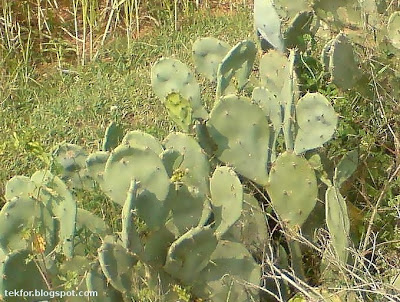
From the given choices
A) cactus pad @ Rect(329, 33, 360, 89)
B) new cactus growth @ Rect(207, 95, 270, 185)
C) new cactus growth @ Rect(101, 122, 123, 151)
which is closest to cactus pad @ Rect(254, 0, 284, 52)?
cactus pad @ Rect(329, 33, 360, 89)

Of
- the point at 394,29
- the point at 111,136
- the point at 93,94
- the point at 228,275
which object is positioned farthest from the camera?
the point at 93,94

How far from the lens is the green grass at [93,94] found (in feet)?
11.2

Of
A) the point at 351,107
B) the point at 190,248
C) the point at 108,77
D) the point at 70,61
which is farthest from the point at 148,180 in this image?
the point at 70,61

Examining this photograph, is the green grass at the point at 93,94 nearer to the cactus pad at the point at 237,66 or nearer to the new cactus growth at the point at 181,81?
the new cactus growth at the point at 181,81

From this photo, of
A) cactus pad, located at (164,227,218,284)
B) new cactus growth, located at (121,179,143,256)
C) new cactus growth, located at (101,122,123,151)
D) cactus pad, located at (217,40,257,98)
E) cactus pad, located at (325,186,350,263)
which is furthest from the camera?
cactus pad, located at (217,40,257,98)

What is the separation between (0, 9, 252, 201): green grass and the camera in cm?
340

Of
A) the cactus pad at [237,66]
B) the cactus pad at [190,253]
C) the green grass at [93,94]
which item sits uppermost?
the cactus pad at [237,66]

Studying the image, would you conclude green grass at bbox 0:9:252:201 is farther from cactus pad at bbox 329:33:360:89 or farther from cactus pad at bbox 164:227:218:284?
cactus pad at bbox 164:227:218:284

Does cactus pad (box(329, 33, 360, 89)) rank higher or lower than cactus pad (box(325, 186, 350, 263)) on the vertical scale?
higher

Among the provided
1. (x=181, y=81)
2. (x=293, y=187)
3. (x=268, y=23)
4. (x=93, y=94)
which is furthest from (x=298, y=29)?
(x=93, y=94)

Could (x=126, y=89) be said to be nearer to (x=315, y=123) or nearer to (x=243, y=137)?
(x=243, y=137)

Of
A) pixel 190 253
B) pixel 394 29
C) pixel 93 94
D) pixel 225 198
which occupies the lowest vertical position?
pixel 93 94

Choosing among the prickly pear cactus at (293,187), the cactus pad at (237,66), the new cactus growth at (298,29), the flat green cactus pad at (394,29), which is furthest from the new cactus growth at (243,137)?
the flat green cactus pad at (394,29)

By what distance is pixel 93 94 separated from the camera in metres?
3.89
